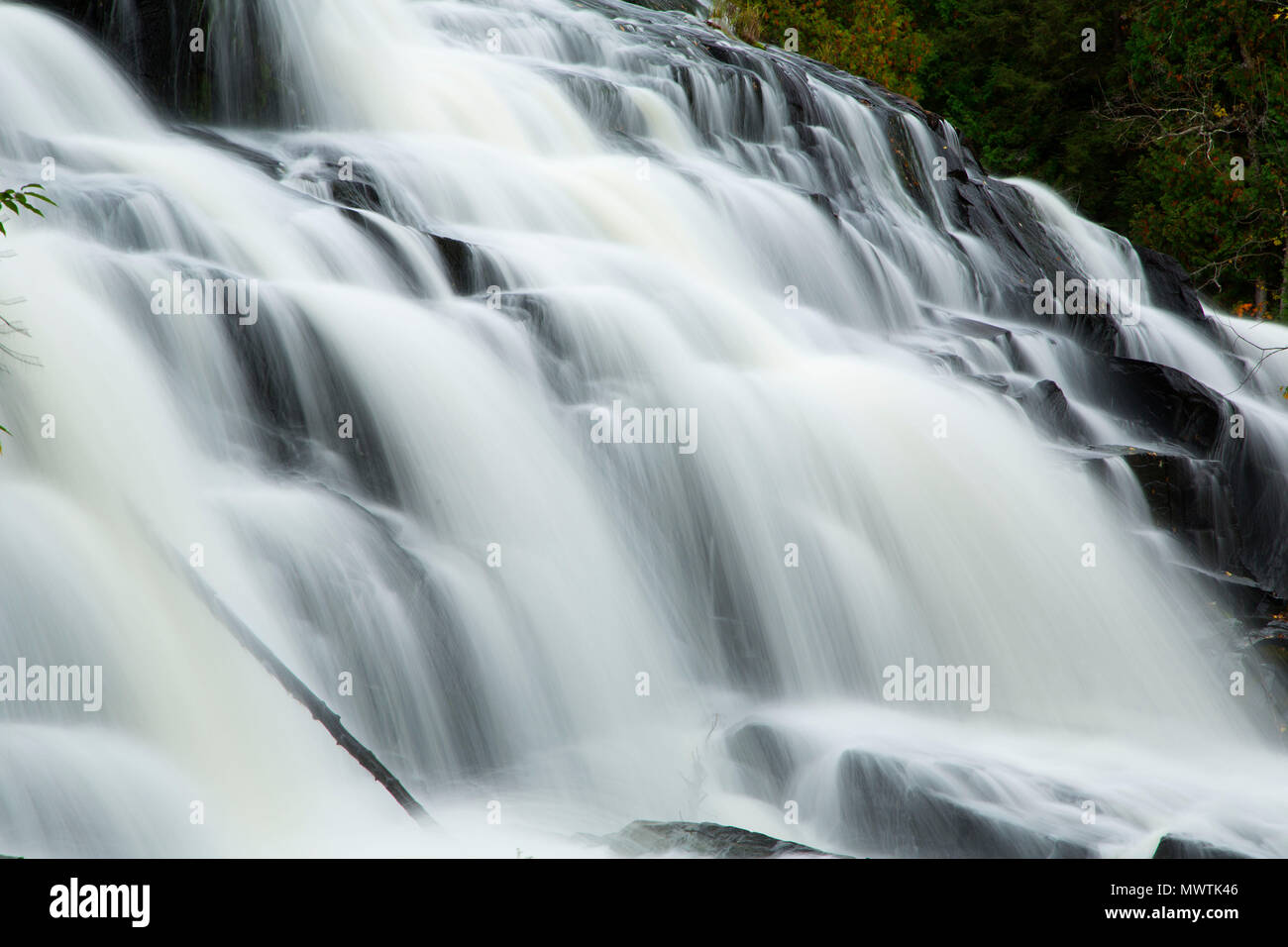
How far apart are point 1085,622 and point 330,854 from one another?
5120 mm

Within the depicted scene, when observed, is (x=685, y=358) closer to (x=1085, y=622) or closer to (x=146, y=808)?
(x=1085, y=622)

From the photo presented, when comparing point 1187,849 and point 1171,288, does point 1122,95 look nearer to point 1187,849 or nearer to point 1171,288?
point 1171,288

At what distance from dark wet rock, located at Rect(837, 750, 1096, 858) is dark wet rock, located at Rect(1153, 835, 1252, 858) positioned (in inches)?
14.9

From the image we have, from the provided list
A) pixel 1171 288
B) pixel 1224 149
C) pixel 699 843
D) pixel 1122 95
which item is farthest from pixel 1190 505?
pixel 1122 95

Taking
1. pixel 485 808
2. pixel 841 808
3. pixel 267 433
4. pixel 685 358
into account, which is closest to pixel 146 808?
pixel 485 808

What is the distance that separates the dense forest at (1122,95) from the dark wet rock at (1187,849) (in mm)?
11254

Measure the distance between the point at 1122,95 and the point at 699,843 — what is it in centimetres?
2093

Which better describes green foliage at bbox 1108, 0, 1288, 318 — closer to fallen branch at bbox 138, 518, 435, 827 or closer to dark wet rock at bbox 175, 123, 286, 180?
dark wet rock at bbox 175, 123, 286, 180

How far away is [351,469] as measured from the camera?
6871 millimetres

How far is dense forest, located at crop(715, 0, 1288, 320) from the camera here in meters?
18.5

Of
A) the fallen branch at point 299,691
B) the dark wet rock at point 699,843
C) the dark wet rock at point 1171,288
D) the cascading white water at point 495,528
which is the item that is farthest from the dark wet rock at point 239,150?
the dark wet rock at point 1171,288

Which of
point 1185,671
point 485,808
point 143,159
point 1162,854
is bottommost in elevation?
point 1162,854

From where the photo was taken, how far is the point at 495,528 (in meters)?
6.99

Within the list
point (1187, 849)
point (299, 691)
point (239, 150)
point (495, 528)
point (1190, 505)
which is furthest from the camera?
point (239, 150)
